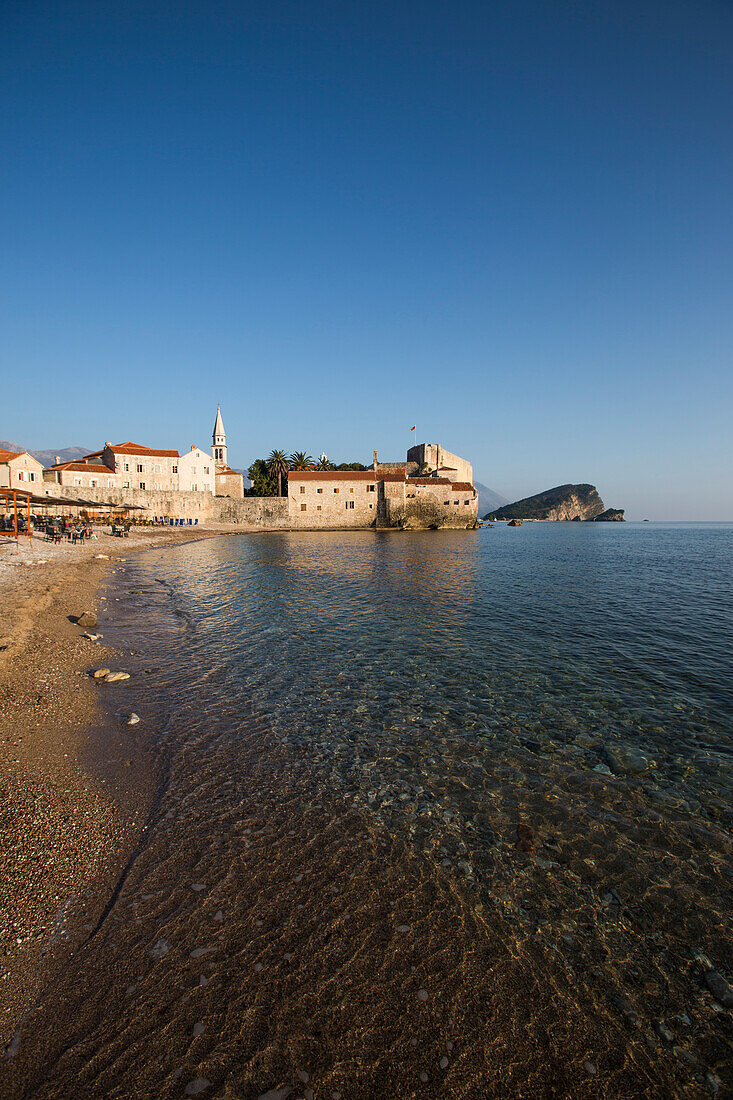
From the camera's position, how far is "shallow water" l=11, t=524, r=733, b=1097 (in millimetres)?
3773

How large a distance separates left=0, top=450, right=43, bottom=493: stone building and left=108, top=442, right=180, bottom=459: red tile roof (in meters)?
10.9

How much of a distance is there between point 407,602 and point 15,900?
17792 mm

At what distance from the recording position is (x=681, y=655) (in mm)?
14172

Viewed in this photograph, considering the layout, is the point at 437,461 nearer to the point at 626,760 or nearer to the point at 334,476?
the point at 334,476

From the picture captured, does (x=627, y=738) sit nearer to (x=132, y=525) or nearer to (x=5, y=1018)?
(x=5, y=1018)

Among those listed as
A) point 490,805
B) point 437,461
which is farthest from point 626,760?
point 437,461

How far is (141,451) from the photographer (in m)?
73.4

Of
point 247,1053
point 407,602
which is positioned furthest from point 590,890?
point 407,602

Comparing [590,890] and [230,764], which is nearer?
[590,890]

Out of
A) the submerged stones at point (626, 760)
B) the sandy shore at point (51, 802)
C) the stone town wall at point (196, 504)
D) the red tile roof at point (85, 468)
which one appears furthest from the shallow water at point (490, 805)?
the red tile roof at point (85, 468)

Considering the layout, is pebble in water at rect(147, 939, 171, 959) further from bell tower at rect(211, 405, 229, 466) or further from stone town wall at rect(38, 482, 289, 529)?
bell tower at rect(211, 405, 229, 466)

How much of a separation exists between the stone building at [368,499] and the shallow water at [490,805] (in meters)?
60.8

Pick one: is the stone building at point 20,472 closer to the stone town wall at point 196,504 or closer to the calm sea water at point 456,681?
the stone town wall at point 196,504

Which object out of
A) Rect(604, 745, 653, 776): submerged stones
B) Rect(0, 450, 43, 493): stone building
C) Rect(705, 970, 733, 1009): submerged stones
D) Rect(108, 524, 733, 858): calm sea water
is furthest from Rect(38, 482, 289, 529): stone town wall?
Rect(705, 970, 733, 1009): submerged stones
